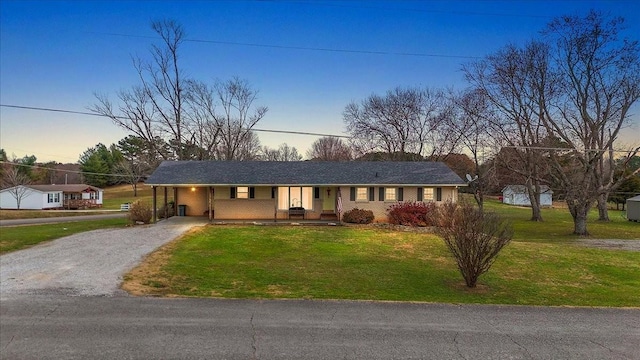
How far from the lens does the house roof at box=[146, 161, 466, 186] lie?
23.6m

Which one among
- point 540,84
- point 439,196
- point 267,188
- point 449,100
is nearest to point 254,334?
point 267,188

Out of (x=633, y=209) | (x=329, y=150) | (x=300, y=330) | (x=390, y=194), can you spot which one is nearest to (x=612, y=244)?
(x=390, y=194)

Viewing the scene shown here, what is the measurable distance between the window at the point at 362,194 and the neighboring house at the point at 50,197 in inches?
1574

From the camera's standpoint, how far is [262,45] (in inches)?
785

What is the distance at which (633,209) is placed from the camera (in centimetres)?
3791

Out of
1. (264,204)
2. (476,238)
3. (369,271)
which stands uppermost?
(264,204)

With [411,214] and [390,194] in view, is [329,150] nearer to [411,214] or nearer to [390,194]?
[390,194]

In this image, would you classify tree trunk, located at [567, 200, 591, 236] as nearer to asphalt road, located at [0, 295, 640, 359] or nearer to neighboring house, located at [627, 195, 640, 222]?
neighboring house, located at [627, 195, 640, 222]

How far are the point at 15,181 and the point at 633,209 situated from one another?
74.1 meters

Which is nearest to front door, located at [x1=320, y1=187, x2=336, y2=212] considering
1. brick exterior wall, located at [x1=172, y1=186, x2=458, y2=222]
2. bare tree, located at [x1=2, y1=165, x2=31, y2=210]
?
brick exterior wall, located at [x1=172, y1=186, x2=458, y2=222]

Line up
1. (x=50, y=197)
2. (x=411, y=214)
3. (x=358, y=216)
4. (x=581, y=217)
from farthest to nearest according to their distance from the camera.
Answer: (x=50, y=197) → (x=581, y=217) → (x=358, y=216) → (x=411, y=214)

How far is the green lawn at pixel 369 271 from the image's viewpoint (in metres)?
9.90

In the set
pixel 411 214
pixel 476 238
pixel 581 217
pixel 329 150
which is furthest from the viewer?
pixel 329 150

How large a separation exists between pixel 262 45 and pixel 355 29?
4951mm
